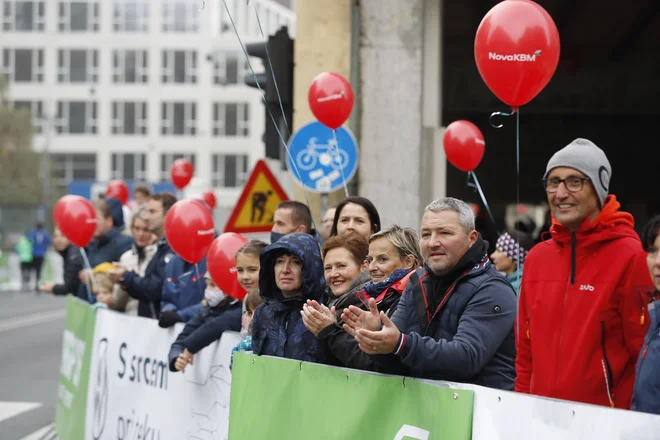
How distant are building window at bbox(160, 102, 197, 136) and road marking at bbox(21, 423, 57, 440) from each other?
5810 cm

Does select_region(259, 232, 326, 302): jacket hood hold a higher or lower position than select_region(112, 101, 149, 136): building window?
lower

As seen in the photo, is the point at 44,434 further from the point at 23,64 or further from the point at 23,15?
the point at 23,15

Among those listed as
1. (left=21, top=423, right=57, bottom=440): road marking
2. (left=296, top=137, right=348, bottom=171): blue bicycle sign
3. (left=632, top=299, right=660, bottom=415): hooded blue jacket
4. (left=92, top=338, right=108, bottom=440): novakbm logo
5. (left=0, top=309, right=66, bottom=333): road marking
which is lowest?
(left=0, top=309, right=66, bottom=333): road marking

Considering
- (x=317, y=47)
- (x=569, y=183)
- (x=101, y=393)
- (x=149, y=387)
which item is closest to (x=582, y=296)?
(x=569, y=183)

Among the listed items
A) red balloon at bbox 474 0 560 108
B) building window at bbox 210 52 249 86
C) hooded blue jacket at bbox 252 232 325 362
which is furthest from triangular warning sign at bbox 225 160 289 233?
building window at bbox 210 52 249 86

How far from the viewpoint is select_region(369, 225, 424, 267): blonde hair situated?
553cm

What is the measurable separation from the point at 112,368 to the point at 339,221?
3195mm

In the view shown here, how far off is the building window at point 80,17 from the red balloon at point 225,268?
6411cm

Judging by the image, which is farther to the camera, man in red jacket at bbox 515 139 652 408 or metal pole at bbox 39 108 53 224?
metal pole at bbox 39 108 53 224

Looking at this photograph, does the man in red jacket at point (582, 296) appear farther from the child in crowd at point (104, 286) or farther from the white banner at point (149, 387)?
the child in crowd at point (104, 286)

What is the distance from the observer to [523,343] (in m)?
4.73

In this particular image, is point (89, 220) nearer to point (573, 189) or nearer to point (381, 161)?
point (381, 161)

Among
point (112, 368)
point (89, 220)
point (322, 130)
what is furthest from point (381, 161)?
point (112, 368)

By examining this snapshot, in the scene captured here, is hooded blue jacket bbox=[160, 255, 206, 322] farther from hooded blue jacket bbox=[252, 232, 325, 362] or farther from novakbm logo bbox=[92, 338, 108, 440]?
hooded blue jacket bbox=[252, 232, 325, 362]
